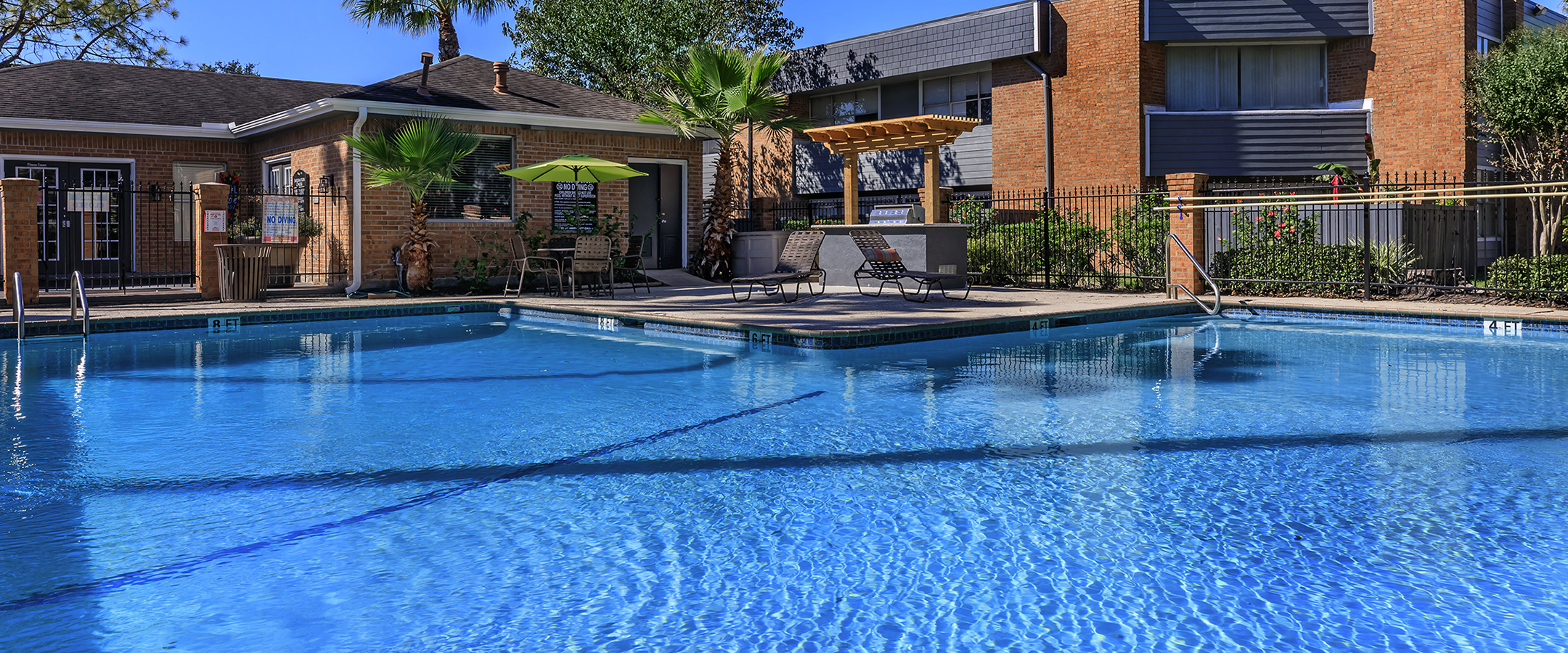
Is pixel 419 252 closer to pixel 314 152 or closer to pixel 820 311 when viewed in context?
pixel 314 152

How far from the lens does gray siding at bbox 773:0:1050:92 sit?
2181 centimetres

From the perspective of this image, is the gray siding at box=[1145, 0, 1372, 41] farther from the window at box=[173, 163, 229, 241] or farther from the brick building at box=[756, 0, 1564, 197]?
the window at box=[173, 163, 229, 241]

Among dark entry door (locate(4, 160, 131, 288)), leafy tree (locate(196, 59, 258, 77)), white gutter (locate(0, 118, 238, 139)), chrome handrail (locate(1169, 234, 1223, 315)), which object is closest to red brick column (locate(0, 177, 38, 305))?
dark entry door (locate(4, 160, 131, 288))

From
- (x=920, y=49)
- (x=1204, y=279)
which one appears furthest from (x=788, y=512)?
(x=920, y=49)

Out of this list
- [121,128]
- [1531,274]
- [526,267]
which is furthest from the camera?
[121,128]

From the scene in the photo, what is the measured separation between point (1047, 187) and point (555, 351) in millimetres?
13936

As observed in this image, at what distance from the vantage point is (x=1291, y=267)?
16.0 metres

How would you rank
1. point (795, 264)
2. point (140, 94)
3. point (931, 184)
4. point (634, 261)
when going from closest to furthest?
1. point (795, 264)
2. point (931, 184)
3. point (140, 94)
4. point (634, 261)

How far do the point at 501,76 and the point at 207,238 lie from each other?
5.59 meters

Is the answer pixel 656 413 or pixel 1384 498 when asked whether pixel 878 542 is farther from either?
pixel 656 413

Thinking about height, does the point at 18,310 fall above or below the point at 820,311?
above

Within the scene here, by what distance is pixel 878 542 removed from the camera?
Result: 13.5 feet

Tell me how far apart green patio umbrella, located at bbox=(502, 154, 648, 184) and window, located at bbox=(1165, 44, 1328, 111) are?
11.2 metres

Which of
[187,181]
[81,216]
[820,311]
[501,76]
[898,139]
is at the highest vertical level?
[501,76]
